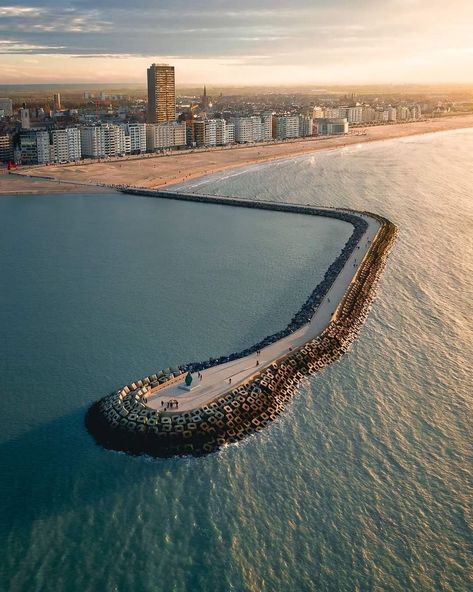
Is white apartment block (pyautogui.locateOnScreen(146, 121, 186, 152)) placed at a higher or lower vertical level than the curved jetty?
higher

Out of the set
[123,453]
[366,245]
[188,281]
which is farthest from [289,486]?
[366,245]

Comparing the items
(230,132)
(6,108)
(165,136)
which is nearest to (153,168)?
(165,136)

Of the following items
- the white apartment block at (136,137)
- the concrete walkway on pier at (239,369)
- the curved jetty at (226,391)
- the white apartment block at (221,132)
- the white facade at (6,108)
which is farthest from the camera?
the white facade at (6,108)

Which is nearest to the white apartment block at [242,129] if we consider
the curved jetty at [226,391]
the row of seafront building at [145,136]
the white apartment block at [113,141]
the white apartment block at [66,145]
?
the row of seafront building at [145,136]

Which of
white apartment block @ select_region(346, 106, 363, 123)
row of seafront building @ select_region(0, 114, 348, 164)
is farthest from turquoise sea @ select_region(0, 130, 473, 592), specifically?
white apartment block @ select_region(346, 106, 363, 123)

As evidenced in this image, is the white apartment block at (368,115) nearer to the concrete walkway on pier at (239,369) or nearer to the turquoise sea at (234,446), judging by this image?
the turquoise sea at (234,446)

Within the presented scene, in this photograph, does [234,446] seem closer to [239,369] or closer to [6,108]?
[239,369]

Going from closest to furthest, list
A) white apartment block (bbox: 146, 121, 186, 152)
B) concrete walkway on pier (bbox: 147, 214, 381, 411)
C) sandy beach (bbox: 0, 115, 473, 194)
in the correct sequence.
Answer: concrete walkway on pier (bbox: 147, 214, 381, 411) → sandy beach (bbox: 0, 115, 473, 194) → white apartment block (bbox: 146, 121, 186, 152)

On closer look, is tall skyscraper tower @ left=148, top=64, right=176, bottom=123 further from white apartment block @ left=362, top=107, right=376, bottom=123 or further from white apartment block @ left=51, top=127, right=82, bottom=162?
white apartment block @ left=362, top=107, right=376, bottom=123
